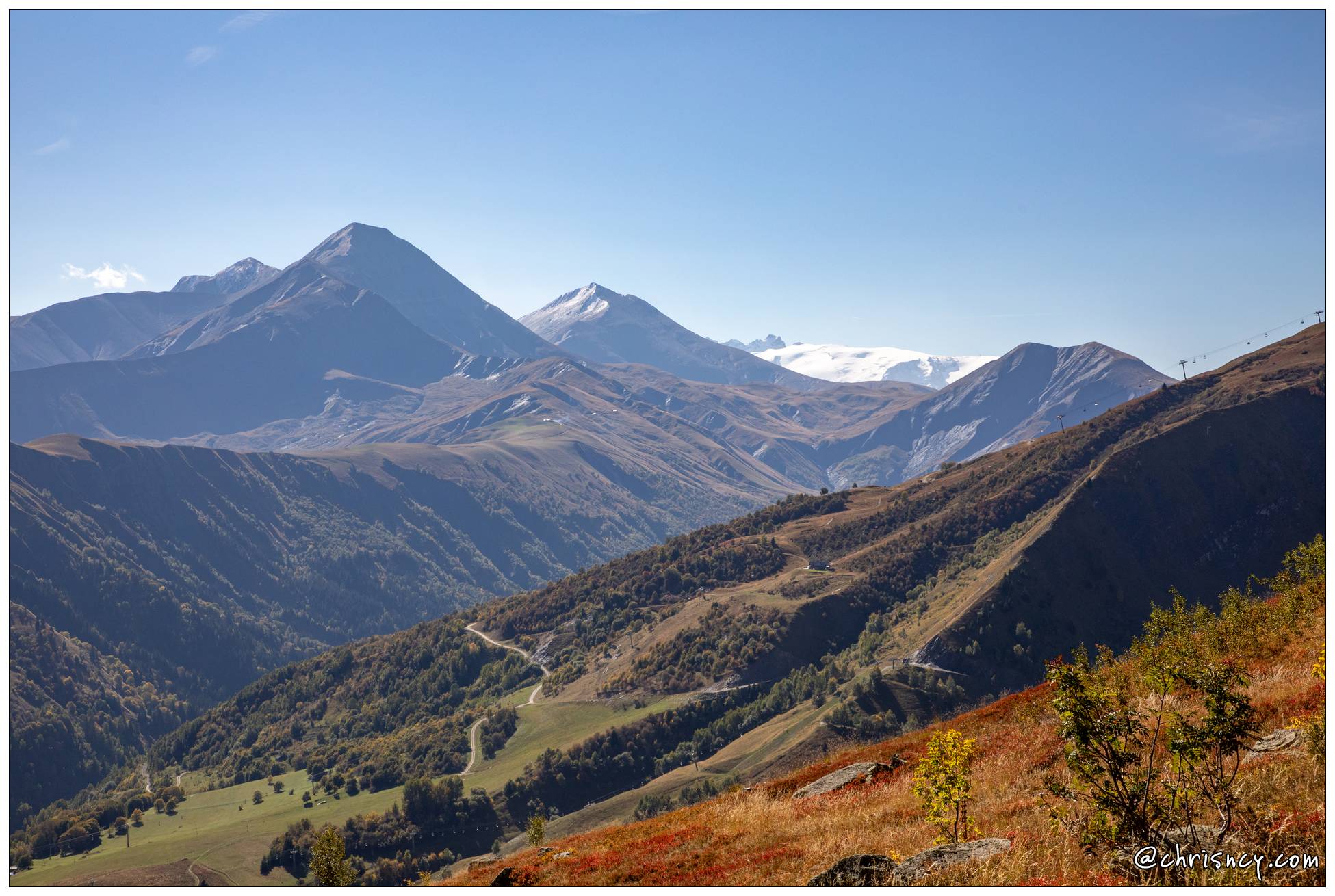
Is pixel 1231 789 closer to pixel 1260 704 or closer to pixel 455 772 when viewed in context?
pixel 1260 704

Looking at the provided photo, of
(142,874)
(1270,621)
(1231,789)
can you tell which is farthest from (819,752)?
(142,874)

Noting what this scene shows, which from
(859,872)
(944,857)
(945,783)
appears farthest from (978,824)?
(859,872)

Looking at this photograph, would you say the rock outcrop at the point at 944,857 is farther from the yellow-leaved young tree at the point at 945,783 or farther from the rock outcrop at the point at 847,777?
the rock outcrop at the point at 847,777

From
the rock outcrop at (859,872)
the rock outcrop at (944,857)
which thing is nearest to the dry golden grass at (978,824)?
the rock outcrop at (944,857)

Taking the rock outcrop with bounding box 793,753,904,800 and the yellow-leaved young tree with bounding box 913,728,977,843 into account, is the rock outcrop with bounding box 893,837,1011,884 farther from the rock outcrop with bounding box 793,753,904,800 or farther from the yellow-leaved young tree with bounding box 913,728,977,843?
the rock outcrop with bounding box 793,753,904,800

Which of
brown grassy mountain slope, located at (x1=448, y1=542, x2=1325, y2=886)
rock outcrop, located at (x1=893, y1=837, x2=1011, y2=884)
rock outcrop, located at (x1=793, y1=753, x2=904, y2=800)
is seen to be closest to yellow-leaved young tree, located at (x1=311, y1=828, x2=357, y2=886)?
brown grassy mountain slope, located at (x1=448, y1=542, x2=1325, y2=886)

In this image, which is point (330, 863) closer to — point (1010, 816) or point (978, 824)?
point (978, 824)
